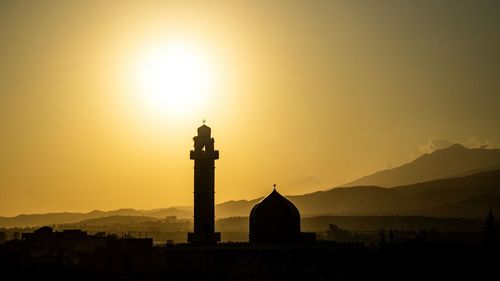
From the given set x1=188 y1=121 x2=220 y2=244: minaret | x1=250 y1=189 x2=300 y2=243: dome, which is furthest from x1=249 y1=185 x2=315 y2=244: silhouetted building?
x1=188 y1=121 x2=220 y2=244: minaret

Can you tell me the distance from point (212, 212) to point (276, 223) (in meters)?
6.78

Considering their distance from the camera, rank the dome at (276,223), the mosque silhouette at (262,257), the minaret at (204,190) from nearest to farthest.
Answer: the mosque silhouette at (262,257) → the dome at (276,223) → the minaret at (204,190)

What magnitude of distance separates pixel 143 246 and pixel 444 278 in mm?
19368

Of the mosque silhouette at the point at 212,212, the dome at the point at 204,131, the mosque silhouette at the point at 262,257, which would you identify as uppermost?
the dome at the point at 204,131

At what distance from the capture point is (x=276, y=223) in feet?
172

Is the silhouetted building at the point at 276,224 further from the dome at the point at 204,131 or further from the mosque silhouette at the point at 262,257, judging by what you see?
the dome at the point at 204,131

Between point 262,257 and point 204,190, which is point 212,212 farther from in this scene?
point 262,257

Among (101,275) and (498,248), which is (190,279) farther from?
(498,248)

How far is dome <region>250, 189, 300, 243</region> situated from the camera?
171ft

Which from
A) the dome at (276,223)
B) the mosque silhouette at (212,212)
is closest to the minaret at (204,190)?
the mosque silhouette at (212,212)

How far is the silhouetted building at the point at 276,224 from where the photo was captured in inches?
2056

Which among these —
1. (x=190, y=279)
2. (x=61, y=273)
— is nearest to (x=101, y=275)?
(x=61, y=273)

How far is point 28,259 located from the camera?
65.5 m

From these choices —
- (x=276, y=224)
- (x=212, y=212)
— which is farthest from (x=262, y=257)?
(x=212, y=212)
